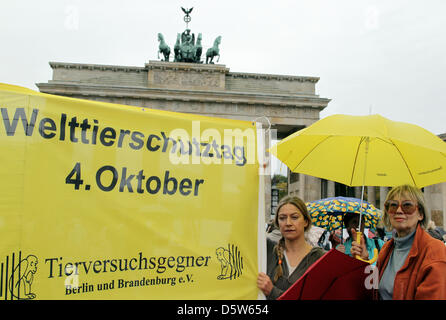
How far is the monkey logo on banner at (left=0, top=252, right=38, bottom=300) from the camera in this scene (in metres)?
2.19

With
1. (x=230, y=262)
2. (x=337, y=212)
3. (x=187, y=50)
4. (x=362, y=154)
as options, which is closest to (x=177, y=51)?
(x=187, y=50)

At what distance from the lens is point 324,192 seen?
1287 inches

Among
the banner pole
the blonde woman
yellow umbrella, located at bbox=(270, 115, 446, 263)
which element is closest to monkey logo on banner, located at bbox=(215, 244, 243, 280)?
the banner pole

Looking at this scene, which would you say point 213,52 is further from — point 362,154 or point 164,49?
point 362,154

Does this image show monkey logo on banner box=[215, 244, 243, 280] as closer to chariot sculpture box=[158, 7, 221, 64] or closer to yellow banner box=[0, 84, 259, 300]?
yellow banner box=[0, 84, 259, 300]

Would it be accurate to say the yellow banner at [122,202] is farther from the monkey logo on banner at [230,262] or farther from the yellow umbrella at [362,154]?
the yellow umbrella at [362,154]

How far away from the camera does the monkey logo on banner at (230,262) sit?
2781mm

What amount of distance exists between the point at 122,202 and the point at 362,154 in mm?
2305

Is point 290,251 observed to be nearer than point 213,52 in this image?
Yes

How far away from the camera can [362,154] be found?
150 inches

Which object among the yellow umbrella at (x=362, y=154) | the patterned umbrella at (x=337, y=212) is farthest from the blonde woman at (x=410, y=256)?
the patterned umbrella at (x=337, y=212)

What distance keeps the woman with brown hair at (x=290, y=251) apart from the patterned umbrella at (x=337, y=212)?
3.26m
